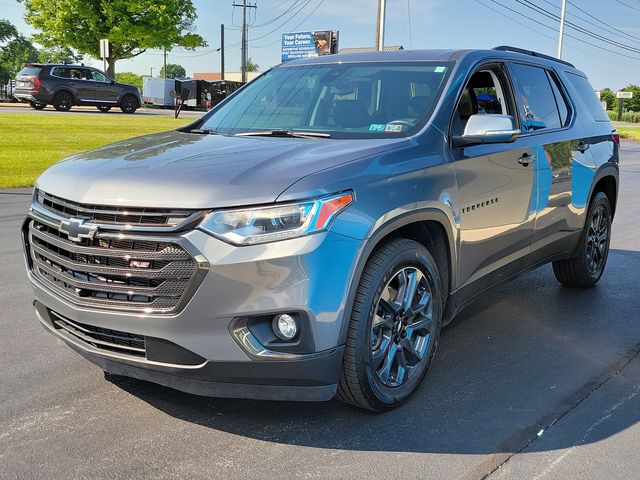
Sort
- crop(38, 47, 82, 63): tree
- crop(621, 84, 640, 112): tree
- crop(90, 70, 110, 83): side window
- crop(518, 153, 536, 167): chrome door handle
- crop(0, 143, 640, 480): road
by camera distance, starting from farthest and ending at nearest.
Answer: crop(621, 84, 640, 112): tree → crop(38, 47, 82, 63): tree → crop(90, 70, 110, 83): side window → crop(518, 153, 536, 167): chrome door handle → crop(0, 143, 640, 480): road

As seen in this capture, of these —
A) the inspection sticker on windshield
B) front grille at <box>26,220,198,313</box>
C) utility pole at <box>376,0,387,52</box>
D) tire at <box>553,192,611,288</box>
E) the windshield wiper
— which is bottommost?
tire at <box>553,192,611,288</box>

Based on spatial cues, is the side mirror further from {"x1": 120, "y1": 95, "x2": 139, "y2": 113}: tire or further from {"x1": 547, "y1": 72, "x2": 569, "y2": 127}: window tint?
{"x1": 120, "y1": 95, "x2": 139, "y2": 113}: tire

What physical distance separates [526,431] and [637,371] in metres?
1.26

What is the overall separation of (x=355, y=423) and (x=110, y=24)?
4629cm

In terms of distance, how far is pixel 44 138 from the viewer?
16422 millimetres

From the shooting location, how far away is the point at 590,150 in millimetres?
5691

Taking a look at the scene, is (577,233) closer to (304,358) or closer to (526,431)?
(526,431)

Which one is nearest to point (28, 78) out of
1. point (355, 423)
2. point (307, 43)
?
point (355, 423)

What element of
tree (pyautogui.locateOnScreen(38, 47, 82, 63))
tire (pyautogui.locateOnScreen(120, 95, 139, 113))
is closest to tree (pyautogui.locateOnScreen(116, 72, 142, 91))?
tree (pyautogui.locateOnScreen(38, 47, 82, 63))

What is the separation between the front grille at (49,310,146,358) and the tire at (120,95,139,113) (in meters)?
28.3

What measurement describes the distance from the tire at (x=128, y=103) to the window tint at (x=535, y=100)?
2704 cm

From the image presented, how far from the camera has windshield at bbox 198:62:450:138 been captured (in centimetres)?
408

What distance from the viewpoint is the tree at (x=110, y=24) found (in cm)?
4456

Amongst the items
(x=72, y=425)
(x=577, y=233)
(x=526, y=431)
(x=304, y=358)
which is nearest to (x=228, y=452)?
(x=304, y=358)
